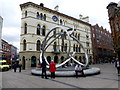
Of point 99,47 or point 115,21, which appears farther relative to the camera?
point 99,47

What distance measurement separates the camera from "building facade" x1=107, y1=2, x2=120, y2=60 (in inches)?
1124

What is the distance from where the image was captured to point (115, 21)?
29.9 meters

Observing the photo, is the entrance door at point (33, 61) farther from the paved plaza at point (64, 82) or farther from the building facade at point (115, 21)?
the building facade at point (115, 21)

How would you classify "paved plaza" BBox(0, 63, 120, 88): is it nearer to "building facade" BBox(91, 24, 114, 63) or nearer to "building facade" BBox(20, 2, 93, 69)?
"building facade" BBox(20, 2, 93, 69)

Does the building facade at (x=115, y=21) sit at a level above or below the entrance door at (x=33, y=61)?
above

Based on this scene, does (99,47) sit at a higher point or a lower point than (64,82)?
higher

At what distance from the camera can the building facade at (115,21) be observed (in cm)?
2855

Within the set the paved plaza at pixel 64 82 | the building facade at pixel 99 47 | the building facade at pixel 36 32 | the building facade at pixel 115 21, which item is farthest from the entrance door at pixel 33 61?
the building facade at pixel 99 47

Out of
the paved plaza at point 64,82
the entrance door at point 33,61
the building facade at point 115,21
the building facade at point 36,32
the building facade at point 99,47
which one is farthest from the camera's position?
the building facade at point 99,47

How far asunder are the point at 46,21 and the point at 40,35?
4.87 metres

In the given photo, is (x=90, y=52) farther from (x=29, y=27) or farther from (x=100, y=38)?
(x=29, y=27)

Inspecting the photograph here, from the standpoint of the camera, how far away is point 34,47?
91.4 feet

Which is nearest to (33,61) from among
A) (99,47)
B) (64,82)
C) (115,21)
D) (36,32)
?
(36,32)

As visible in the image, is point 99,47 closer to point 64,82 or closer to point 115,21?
point 115,21
